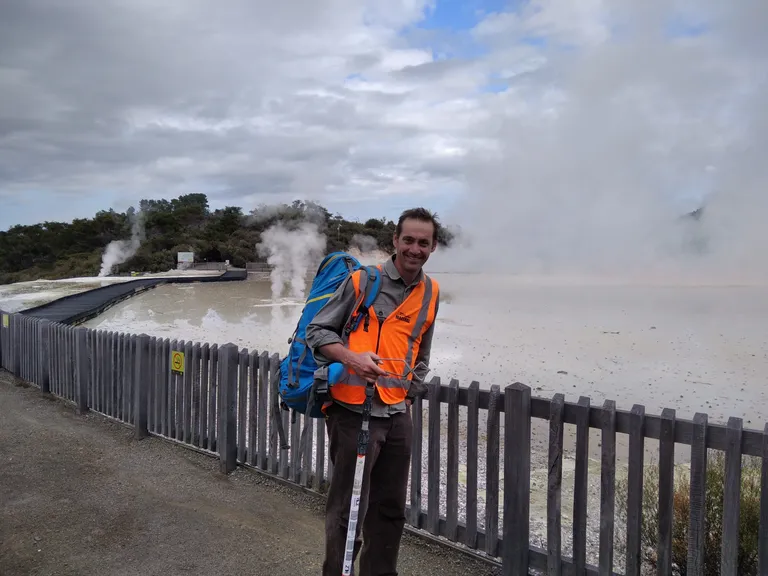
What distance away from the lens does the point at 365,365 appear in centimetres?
270

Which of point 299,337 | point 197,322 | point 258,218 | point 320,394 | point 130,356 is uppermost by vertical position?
point 258,218

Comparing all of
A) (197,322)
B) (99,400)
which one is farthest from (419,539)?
(197,322)

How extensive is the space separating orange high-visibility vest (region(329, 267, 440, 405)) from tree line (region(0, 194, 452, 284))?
193 ft

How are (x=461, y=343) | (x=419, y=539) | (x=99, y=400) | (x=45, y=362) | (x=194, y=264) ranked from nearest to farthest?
(x=419, y=539) → (x=99, y=400) → (x=45, y=362) → (x=461, y=343) → (x=194, y=264)

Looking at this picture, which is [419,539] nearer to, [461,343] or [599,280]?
[461,343]

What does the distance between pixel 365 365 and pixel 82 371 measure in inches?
241

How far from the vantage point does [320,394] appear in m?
2.84

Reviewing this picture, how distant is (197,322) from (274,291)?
16.2 metres

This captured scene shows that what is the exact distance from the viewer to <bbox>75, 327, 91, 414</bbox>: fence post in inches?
293

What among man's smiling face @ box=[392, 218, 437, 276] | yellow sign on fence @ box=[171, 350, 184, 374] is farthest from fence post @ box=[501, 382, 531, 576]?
yellow sign on fence @ box=[171, 350, 184, 374]

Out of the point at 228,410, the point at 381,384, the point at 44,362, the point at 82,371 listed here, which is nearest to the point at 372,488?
the point at 381,384

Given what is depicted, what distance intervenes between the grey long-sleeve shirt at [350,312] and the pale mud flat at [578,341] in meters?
2.02

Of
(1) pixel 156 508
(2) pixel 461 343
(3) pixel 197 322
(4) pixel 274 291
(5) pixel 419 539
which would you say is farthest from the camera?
(4) pixel 274 291

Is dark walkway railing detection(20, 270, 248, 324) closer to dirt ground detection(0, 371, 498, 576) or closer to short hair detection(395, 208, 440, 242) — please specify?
dirt ground detection(0, 371, 498, 576)
